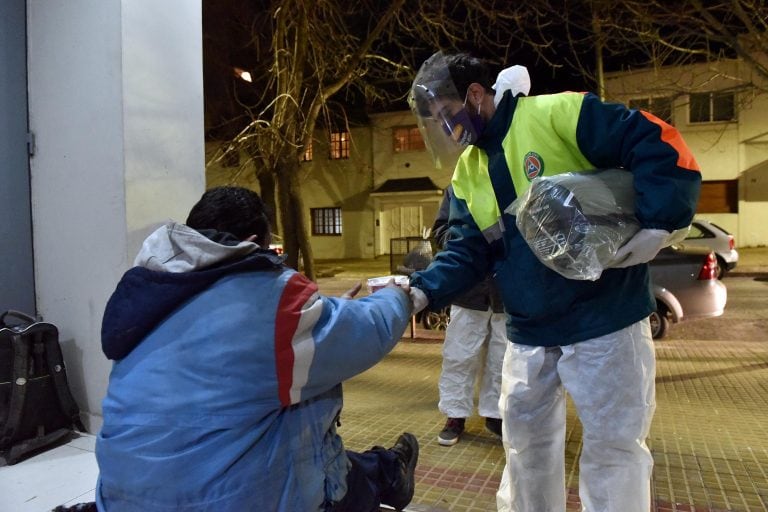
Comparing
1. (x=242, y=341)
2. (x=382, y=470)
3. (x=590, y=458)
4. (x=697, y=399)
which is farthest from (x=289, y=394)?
(x=697, y=399)

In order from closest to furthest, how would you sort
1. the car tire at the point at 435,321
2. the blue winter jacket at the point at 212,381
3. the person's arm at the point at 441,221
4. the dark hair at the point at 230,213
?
the blue winter jacket at the point at 212,381 → the dark hair at the point at 230,213 → the person's arm at the point at 441,221 → the car tire at the point at 435,321

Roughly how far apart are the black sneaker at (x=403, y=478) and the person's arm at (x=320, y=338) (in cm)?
74

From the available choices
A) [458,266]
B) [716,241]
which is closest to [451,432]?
[458,266]

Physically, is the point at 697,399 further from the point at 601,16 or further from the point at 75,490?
the point at 601,16

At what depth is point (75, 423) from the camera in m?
3.39

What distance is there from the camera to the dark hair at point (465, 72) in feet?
7.91

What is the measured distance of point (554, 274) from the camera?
2223 millimetres

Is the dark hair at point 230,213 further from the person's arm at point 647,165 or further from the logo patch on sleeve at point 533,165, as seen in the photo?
the person's arm at point 647,165

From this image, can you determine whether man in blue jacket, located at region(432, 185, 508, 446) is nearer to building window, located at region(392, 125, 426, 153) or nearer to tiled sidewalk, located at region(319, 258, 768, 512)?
tiled sidewalk, located at region(319, 258, 768, 512)

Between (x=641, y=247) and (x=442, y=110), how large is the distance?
958 millimetres

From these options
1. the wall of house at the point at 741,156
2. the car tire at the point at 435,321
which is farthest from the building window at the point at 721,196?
the car tire at the point at 435,321

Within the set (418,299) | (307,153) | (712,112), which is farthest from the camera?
(307,153)

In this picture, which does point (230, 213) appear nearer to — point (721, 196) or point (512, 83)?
point (512, 83)

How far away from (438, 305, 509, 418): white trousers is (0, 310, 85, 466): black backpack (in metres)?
2.36
